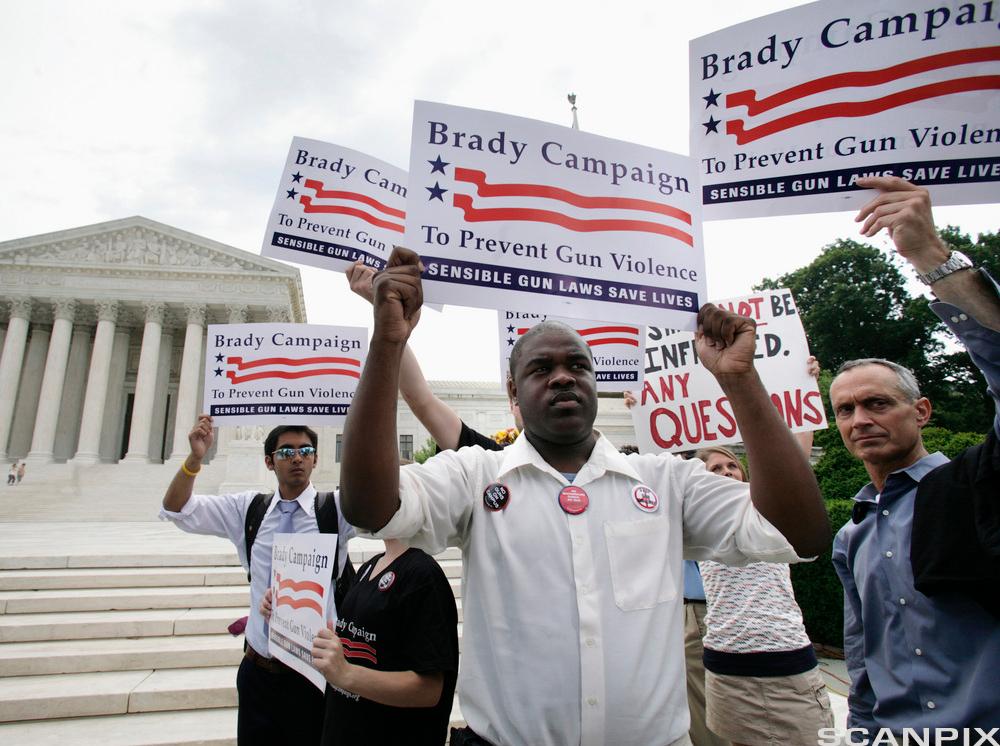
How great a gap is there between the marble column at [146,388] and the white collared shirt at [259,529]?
1353 inches

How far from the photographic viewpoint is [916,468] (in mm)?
2172

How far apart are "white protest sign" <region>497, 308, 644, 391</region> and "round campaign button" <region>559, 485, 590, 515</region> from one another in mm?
2282

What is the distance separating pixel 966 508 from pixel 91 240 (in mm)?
45767

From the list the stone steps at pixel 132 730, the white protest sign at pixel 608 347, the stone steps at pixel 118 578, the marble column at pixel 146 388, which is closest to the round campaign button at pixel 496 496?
the white protest sign at pixel 608 347

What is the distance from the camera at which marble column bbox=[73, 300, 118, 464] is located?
33.9 metres

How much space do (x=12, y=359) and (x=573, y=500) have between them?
44.7 metres

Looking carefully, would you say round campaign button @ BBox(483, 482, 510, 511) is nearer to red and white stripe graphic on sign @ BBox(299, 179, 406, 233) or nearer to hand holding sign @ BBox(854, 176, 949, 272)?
hand holding sign @ BBox(854, 176, 949, 272)

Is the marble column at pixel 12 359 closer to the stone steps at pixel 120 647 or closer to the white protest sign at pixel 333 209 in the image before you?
the stone steps at pixel 120 647

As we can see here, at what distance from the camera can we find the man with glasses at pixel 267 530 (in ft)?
9.28

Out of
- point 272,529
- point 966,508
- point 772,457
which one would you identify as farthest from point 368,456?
point 272,529

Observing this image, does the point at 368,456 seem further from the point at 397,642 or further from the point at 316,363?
the point at 316,363

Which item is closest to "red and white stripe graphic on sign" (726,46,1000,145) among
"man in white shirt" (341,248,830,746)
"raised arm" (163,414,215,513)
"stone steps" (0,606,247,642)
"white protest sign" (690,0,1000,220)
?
"white protest sign" (690,0,1000,220)

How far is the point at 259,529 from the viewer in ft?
11.3

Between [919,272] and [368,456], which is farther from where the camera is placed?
[919,272]
